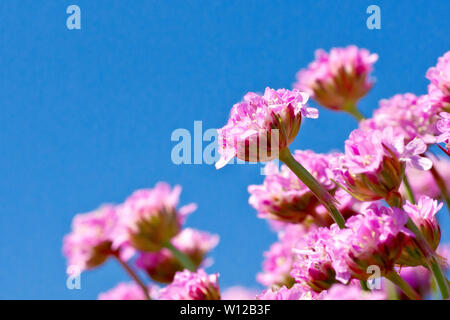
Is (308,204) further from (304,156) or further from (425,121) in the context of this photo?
(425,121)

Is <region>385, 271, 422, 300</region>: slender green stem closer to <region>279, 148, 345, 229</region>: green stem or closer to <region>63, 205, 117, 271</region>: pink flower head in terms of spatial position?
<region>279, 148, 345, 229</region>: green stem

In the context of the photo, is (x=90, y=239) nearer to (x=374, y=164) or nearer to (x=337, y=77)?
(x=337, y=77)

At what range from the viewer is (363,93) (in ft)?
5.61

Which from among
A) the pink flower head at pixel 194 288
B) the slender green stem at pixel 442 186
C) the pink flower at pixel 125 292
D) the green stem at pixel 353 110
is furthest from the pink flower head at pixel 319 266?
the pink flower at pixel 125 292

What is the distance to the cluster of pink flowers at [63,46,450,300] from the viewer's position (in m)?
0.82

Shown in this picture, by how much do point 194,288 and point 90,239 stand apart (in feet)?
3.33

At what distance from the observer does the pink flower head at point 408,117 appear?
113 cm

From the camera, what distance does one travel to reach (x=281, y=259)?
4.87ft

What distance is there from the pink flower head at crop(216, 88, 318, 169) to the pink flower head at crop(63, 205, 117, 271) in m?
1.14

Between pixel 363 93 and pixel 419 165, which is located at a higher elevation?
pixel 363 93

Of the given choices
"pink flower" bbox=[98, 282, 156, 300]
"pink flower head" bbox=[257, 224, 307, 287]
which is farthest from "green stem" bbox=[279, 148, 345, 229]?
"pink flower" bbox=[98, 282, 156, 300]
